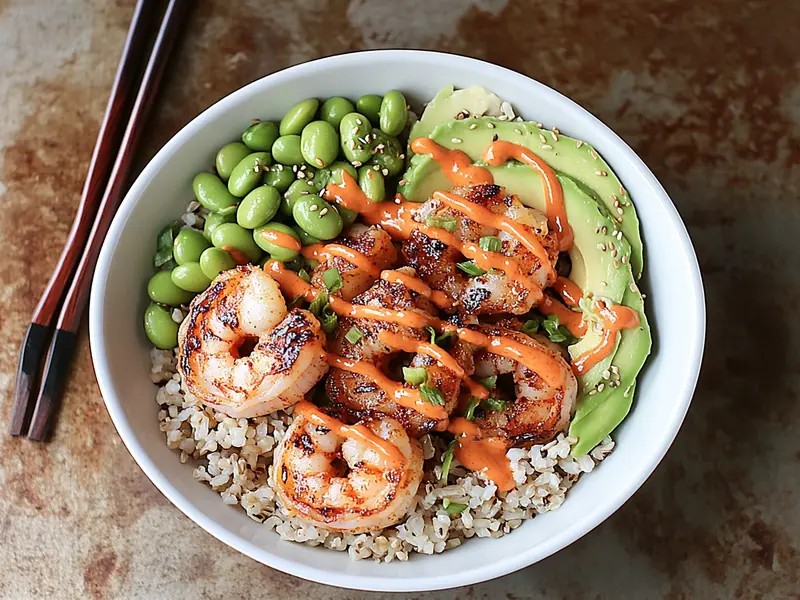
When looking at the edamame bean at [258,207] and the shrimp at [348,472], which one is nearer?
the shrimp at [348,472]

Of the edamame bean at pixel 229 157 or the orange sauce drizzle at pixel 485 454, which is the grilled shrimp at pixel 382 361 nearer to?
the orange sauce drizzle at pixel 485 454

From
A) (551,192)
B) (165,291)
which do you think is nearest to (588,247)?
(551,192)

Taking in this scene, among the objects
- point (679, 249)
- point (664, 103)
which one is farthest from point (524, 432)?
point (664, 103)

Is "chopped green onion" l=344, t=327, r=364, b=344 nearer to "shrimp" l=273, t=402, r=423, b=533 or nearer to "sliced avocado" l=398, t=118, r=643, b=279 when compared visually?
"shrimp" l=273, t=402, r=423, b=533

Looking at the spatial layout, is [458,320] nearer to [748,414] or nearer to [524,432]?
[524,432]

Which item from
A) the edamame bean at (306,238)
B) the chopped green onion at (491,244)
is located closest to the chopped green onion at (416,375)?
the chopped green onion at (491,244)

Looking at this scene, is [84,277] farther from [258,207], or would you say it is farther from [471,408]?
[471,408]

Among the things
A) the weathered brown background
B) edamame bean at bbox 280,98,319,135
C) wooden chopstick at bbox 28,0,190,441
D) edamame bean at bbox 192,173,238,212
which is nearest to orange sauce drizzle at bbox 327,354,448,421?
edamame bean at bbox 192,173,238,212
